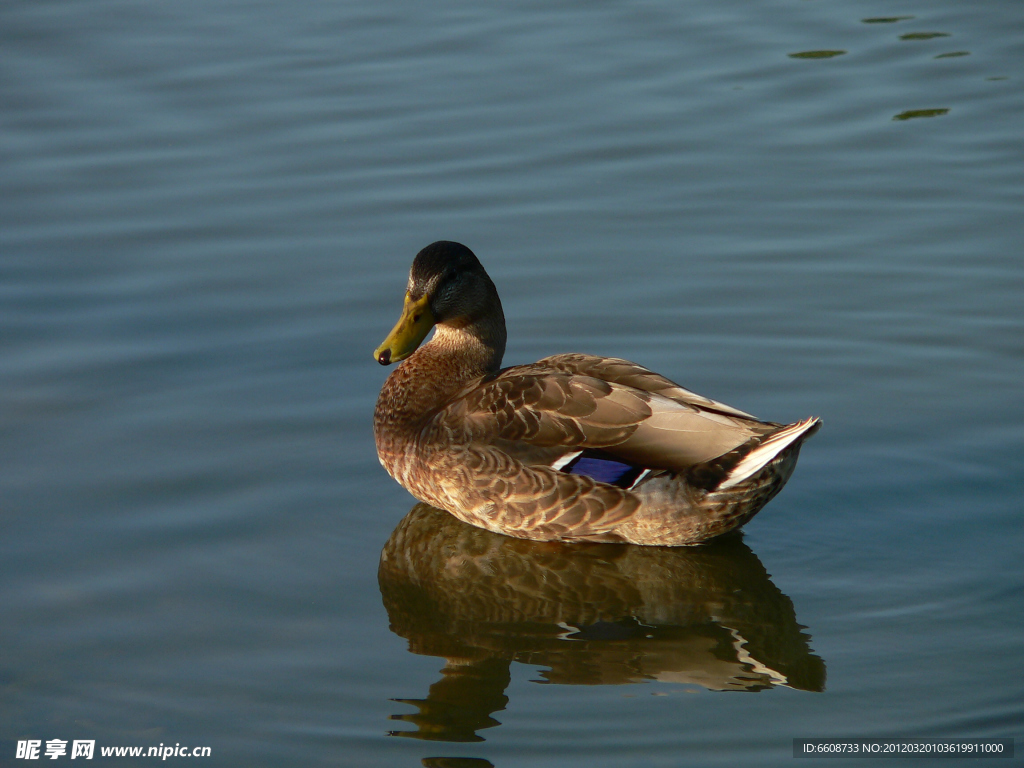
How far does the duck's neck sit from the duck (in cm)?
1

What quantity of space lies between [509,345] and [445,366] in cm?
88

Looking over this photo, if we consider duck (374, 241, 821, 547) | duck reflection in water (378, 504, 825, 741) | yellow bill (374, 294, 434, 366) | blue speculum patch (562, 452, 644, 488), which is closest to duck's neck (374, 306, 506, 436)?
duck (374, 241, 821, 547)

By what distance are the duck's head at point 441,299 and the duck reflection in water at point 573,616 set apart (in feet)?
2.91

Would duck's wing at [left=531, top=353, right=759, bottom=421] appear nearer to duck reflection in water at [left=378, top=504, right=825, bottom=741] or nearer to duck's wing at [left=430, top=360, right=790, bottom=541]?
duck's wing at [left=430, top=360, right=790, bottom=541]

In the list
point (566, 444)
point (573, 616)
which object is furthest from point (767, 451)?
point (573, 616)

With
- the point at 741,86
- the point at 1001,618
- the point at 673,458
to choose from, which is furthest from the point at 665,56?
the point at 1001,618

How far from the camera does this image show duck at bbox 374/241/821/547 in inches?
239

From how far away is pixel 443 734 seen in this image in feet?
16.2

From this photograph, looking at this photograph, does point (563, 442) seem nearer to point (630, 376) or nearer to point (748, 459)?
point (630, 376)

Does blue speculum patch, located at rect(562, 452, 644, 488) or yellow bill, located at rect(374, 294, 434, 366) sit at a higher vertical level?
yellow bill, located at rect(374, 294, 434, 366)

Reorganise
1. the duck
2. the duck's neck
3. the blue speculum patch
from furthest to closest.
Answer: the duck's neck, the blue speculum patch, the duck

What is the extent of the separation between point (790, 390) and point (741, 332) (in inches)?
25.5

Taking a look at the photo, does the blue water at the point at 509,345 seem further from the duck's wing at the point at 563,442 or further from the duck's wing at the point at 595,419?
the duck's wing at the point at 595,419

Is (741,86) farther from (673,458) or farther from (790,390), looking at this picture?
(673,458)
